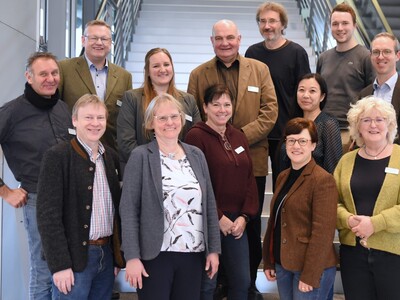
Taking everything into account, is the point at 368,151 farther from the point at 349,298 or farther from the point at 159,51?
the point at 159,51

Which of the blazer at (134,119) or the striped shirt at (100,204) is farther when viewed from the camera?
the blazer at (134,119)

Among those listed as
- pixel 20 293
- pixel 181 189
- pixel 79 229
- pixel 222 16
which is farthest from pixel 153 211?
pixel 222 16

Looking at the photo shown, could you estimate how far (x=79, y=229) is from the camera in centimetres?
241

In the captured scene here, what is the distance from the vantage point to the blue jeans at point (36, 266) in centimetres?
279

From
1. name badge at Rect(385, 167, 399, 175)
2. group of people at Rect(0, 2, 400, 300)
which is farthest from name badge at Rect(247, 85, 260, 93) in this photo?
name badge at Rect(385, 167, 399, 175)

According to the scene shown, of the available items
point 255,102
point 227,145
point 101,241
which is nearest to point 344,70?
point 255,102

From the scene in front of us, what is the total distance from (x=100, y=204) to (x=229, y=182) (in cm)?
75

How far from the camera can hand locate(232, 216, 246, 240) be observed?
9.42 ft

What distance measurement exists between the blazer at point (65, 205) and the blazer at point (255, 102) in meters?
1.18

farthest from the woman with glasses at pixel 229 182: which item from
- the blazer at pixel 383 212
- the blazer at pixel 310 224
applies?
the blazer at pixel 383 212

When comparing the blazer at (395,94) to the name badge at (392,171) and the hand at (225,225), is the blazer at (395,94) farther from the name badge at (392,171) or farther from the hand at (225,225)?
the hand at (225,225)

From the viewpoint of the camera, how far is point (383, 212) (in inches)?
98.8

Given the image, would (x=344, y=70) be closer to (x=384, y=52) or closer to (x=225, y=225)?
(x=384, y=52)

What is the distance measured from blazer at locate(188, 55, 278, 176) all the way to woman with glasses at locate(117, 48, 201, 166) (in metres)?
0.28
